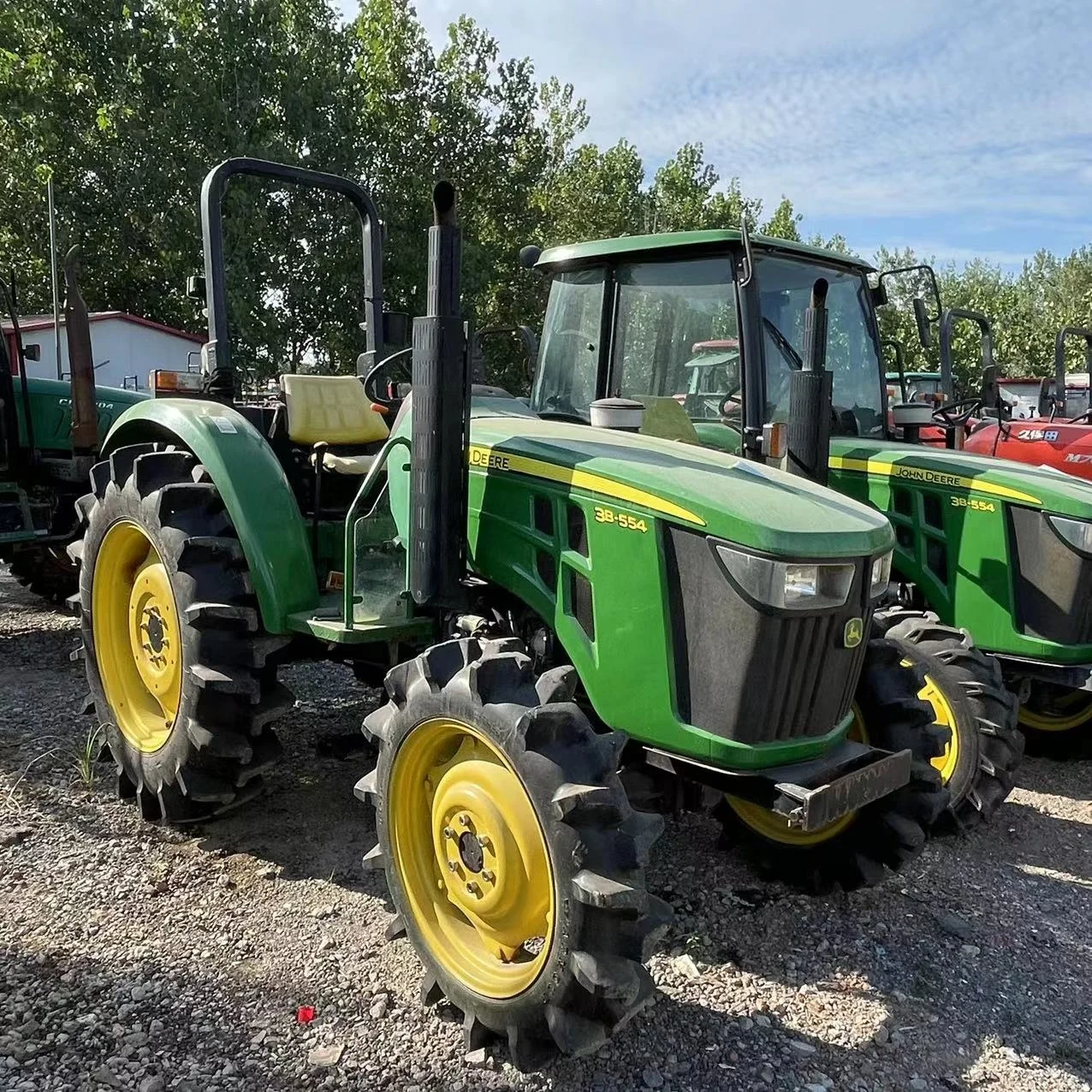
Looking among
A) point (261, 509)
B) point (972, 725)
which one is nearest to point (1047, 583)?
point (972, 725)

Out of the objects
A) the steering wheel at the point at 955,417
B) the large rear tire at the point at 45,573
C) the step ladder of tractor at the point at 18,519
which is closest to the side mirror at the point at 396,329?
the steering wheel at the point at 955,417

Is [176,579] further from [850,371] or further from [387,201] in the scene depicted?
[387,201]

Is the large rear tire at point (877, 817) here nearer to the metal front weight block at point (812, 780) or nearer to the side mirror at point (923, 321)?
the metal front weight block at point (812, 780)

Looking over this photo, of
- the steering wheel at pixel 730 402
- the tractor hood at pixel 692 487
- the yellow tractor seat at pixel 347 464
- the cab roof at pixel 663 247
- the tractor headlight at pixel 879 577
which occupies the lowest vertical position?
the tractor headlight at pixel 879 577

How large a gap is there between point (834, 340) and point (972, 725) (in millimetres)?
1905

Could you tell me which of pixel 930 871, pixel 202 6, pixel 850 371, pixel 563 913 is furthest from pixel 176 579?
pixel 202 6

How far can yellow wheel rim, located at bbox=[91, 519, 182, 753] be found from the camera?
11.5 ft

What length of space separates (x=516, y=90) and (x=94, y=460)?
67.4ft

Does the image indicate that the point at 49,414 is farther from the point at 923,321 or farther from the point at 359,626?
the point at 923,321

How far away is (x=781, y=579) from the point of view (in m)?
2.39

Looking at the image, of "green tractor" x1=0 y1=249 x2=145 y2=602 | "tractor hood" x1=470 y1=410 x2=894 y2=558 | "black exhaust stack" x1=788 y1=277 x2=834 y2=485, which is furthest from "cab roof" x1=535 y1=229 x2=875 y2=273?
"green tractor" x1=0 y1=249 x2=145 y2=602

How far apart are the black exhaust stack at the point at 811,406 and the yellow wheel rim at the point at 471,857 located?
6.49 feet

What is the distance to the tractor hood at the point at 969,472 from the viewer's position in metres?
4.20

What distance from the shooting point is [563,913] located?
2.22 metres
